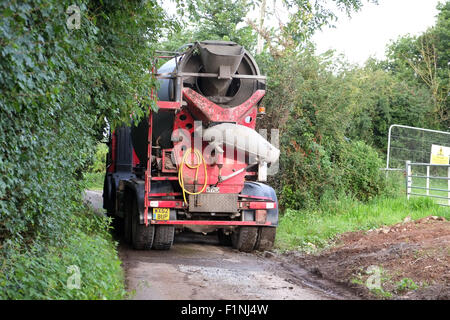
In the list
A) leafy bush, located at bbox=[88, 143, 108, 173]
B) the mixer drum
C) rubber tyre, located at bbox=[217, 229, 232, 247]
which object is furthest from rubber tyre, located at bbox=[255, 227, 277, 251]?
leafy bush, located at bbox=[88, 143, 108, 173]

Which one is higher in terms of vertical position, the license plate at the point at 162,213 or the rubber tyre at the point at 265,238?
the license plate at the point at 162,213

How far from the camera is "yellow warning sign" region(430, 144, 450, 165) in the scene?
1828 centimetres

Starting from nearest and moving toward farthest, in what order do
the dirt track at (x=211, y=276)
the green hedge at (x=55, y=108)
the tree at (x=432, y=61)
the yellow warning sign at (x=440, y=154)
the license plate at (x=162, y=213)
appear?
1. the green hedge at (x=55, y=108)
2. the dirt track at (x=211, y=276)
3. the license plate at (x=162, y=213)
4. the yellow warning sign at (x=440, y=154)
5. the tree at (x=432, y=61)

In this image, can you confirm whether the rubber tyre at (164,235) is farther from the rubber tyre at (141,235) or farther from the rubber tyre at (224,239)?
the rubber tyre at (224,239)

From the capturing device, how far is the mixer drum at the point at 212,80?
1035 centimetres

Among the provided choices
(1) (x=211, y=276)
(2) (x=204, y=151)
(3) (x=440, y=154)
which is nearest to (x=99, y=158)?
(3) (x=440, y=154)

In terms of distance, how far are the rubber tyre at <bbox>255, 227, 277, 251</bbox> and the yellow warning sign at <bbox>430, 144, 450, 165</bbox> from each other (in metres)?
8.43

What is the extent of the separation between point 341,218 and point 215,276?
6.58 meters

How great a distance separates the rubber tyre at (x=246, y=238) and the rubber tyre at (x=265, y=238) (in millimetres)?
83

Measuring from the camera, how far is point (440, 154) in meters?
18.4

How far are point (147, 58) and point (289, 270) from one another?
13.2 ft

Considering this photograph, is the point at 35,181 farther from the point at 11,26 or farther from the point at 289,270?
the point at 289,270

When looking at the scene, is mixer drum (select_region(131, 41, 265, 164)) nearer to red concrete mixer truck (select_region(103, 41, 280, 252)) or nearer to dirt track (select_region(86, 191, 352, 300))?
red concrete mixer truck (select_region(103, 41, 280, 252))

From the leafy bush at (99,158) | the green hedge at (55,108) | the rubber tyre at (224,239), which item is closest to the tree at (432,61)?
the leafy bush at (99,158)
